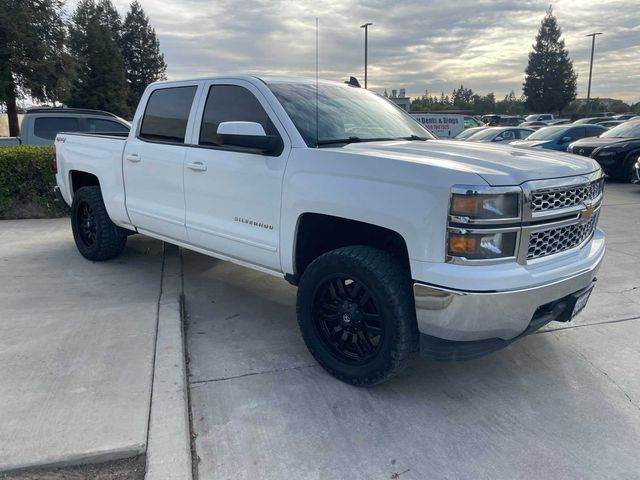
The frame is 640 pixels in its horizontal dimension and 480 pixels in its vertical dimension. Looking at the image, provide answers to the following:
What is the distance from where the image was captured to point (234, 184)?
155 inches

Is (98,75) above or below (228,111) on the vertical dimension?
above

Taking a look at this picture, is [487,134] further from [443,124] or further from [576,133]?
[443,124]

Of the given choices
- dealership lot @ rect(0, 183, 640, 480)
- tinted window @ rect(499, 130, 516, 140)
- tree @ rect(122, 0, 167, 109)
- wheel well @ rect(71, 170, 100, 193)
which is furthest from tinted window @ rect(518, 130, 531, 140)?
tree @ rect(122, 0, 167, 109)

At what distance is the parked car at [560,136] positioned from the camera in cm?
1537

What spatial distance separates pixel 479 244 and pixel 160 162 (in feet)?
9.87

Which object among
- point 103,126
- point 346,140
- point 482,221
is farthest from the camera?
point 103,126

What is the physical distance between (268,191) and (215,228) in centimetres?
73

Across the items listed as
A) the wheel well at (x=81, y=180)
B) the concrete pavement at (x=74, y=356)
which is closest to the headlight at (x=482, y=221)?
the concrete pavement at (x=74, y=356)

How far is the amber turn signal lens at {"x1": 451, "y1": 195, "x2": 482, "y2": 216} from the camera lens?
2.70 meters

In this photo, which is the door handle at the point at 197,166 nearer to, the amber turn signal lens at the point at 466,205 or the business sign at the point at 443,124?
the amber turn signal lens at the point at 466,205

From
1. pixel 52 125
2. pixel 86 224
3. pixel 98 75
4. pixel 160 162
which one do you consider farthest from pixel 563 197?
pixel 98 75

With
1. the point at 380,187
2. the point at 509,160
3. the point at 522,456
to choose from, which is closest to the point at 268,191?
the point at 380,187

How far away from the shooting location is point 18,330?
408 cm

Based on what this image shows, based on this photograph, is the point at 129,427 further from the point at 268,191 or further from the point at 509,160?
the point at 509,160
